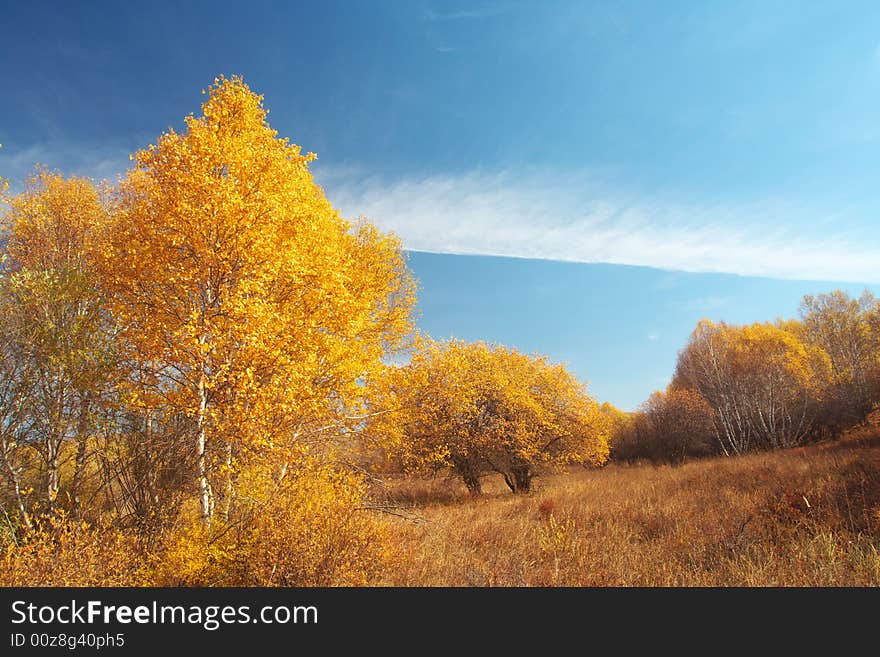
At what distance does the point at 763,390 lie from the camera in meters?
31.5

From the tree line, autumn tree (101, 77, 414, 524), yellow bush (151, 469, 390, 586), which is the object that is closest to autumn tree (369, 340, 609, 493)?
autumn tree (101, 77, 414, 524)

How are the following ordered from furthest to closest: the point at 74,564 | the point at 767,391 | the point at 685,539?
the point at 767,391 < the point at 685,539 < the point at 74,564

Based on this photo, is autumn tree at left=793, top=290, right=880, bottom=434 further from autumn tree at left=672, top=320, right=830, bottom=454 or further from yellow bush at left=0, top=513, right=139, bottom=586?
yellow bush at left=0, top=513, right=139, bottom=586

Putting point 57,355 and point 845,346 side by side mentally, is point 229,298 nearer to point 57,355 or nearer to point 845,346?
point 57,355

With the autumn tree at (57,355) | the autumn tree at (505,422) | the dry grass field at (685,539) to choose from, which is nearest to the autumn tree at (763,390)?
the autumn tree at (505,422)

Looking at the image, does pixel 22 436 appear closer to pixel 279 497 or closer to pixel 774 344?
pixel 279 497

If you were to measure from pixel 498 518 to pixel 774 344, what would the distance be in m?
32.3

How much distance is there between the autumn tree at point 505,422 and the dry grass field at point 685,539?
7.20m

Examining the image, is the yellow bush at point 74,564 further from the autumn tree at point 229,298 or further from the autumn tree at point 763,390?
the autumn tree at point 763,390

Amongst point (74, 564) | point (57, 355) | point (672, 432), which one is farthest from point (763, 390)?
point (57, 355)

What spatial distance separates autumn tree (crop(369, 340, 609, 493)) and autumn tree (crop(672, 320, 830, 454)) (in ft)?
49.0

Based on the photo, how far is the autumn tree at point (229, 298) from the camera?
25.3 feet

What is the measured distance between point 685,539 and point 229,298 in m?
9.76

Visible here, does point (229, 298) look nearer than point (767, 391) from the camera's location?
Yes
